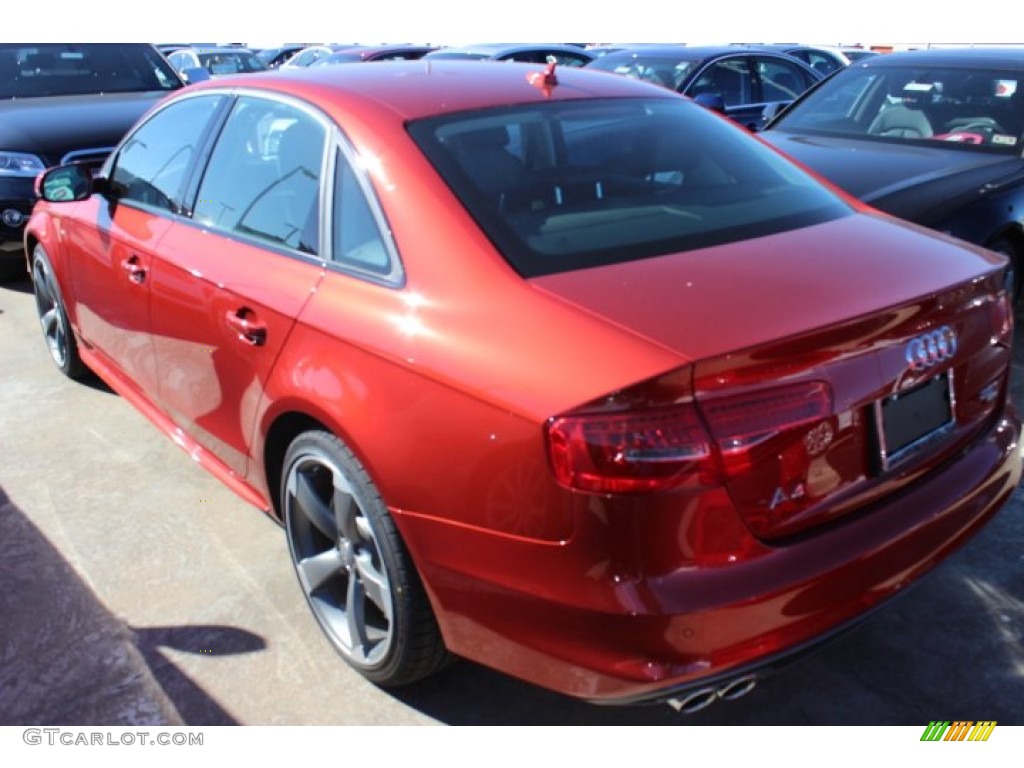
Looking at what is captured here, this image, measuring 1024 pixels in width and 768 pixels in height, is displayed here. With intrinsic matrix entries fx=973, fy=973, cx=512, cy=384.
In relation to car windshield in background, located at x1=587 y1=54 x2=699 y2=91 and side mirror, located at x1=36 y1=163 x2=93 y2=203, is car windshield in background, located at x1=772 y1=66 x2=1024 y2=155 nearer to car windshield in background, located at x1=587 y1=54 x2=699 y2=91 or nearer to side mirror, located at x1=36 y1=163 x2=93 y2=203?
car windshield in background, located at x1=587 y1=54 x2=699 y2=91

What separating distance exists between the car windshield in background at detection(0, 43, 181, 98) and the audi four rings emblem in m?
7.27

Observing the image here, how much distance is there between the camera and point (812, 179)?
307 centimetres

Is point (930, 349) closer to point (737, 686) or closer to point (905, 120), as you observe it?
point (737, 686)

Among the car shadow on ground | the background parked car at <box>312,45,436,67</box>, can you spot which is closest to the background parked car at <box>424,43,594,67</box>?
the background parked car at <box>312,45,436,67</box>

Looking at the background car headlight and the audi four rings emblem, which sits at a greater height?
the background car headlight

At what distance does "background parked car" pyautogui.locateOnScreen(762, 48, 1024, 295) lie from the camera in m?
4.71

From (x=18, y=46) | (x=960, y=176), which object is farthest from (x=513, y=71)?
(x=18, y=46)

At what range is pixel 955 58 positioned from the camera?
5883 mm

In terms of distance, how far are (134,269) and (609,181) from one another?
1.86m

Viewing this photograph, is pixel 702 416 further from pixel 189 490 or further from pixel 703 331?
pixel 189 490

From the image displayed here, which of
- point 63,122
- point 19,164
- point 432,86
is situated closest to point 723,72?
point 63,122

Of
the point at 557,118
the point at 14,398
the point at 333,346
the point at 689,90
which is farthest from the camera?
the point at 689,90

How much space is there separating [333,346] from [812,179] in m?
1.62
